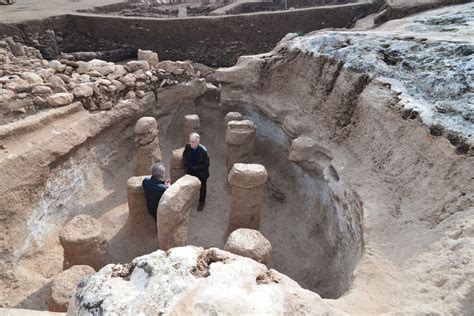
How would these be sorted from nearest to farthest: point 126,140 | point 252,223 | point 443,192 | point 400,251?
point 400,251
point 443,192
point 252,223
point 126,140

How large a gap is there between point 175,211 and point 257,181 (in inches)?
42.8

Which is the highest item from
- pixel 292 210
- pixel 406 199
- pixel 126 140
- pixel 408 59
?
pixel 408 59

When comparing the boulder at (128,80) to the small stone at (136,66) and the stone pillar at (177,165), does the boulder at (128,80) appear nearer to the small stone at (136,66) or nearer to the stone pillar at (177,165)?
the small stone at (136,66)

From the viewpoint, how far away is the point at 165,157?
23.3ft

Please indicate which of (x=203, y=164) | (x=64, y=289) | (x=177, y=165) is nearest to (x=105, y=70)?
(x=177, y=165)

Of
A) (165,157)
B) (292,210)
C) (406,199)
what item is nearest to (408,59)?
(406,199)

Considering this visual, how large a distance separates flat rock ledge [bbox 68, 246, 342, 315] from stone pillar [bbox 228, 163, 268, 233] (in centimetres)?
210

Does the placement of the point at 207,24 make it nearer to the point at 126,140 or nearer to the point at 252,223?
the point at 126,140

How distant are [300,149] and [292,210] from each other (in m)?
1.05

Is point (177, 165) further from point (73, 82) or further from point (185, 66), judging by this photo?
point (185, 66)

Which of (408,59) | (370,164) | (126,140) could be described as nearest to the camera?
(370,164)

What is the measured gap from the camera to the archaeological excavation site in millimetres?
2596

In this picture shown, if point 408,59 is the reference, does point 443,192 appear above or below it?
below

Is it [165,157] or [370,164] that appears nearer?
[370,164]
